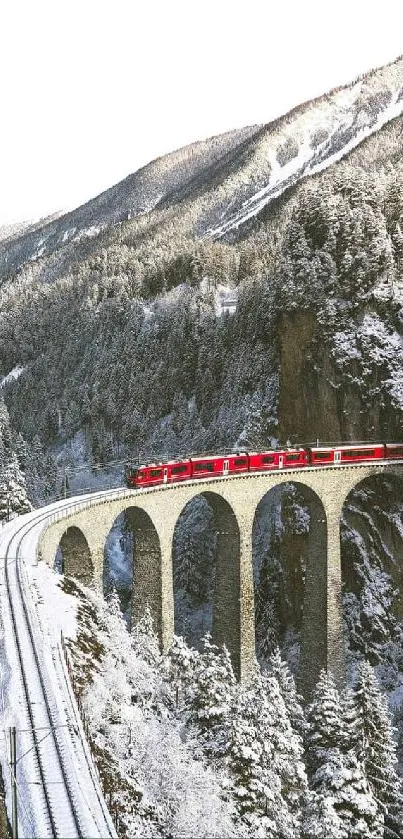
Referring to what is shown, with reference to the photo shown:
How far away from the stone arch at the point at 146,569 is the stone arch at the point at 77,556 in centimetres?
399

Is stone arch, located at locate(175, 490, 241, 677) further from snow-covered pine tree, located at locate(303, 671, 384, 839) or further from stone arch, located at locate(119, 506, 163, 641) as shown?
snow-covered pine tree, located at locate(303, 671, 384, 839)

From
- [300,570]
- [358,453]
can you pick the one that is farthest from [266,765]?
[300,570]

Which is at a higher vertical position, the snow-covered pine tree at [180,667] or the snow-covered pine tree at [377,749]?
the snow-covered pine tree at [180,667]

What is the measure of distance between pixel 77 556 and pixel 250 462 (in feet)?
47.0

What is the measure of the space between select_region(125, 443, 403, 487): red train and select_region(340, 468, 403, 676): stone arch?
2135 millimetres

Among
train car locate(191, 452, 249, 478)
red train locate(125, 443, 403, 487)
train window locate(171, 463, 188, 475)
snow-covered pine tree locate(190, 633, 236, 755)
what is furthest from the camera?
train car locate(191, 452, 249, 478)

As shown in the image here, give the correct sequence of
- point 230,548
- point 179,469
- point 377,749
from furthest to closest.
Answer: point 230,548 < point 179,469 < point 377,749

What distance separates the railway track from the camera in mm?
19812

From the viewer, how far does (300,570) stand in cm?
6569

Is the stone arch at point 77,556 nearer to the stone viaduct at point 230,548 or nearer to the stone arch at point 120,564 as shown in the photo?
the stone viaduct at point 230,548

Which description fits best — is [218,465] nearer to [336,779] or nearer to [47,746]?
[336,779]

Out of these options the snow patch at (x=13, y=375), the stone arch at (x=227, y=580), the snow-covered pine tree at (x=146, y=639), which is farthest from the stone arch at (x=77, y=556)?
the snow patch at (x=13, y=375)

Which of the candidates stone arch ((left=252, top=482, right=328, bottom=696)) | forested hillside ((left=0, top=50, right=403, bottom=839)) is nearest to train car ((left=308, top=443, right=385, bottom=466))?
stone arch ((left=252, top=482, right=328, bottom=696))

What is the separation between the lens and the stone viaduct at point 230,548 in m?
45.2
